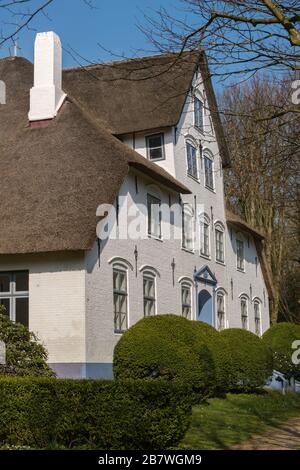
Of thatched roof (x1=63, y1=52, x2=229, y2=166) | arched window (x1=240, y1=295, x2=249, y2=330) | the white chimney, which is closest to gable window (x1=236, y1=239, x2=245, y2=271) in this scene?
arched window (x1=240, y1=295, x2=249, y2=330)

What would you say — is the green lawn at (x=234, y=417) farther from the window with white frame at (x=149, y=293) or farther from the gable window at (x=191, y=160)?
the gable window at (x=191, y=160)

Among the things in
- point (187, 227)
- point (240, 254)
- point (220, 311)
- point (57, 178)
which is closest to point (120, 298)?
point (57, 178)

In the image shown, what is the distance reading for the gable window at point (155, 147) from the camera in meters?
23.5

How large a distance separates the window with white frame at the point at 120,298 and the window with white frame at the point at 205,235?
21.5ft

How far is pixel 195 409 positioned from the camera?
15.9 m

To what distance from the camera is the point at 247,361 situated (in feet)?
66.9

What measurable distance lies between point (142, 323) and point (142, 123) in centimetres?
840

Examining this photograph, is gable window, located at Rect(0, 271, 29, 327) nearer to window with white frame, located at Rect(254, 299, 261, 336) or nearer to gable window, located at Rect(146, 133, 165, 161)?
gable window, located at Rect(146, 133, 165, 161)

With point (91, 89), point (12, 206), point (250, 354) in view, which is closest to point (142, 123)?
point (91, 89)

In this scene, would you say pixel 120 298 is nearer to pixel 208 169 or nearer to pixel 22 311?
→ pixel 22 311

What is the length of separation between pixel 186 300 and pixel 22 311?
7466mm

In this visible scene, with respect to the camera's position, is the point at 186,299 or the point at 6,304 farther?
the point at 186,299

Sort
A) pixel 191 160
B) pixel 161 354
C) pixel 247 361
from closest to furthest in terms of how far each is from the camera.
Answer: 1. pixel 161 354
2. pixel 247 361
3. pixel 191 160

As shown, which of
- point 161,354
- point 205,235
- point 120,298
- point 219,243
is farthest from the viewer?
point 219,243
